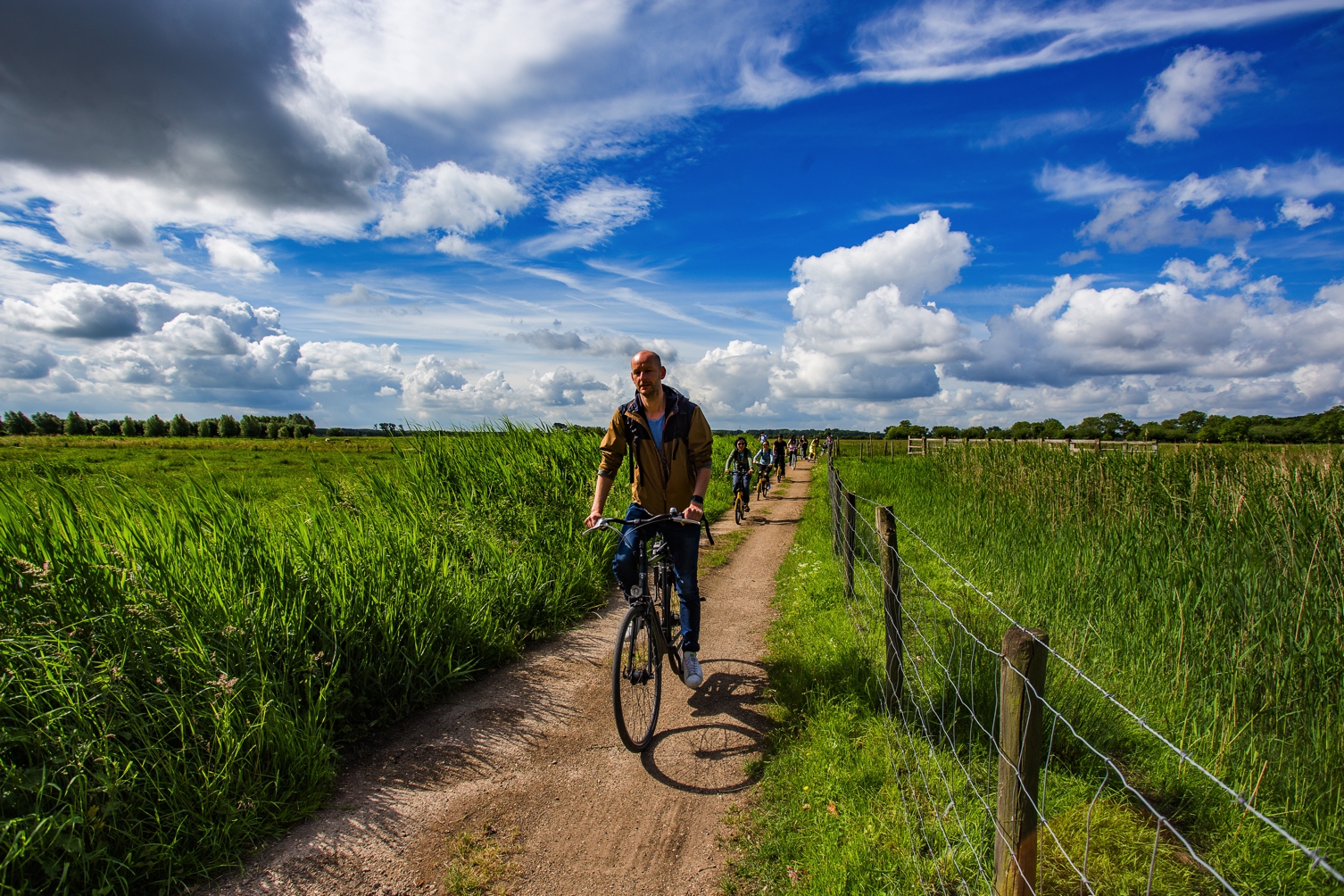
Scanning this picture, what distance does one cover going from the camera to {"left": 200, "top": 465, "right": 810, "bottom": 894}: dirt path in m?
2.83

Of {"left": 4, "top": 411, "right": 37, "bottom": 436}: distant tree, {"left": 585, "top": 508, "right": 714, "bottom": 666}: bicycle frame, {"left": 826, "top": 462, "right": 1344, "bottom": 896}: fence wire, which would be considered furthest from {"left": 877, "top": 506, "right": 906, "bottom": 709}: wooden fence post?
{"left": 4, "top": 411, "right": 37, "bottom": 436}: distant tree

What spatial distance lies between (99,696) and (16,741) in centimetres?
29

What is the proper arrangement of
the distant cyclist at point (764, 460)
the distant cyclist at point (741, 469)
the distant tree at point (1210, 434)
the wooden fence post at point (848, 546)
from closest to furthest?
the wooden fence post at point (848, 546), the distant tree at point (1210, 434), the distant cyclist at point (741, 469), the distant cyclist at point (764, 460)

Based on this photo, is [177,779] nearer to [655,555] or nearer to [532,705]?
[532,705]

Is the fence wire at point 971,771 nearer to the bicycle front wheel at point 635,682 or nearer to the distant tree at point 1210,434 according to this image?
the bicycle front wheel at point 635,682

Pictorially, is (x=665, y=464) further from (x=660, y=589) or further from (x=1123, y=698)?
(x=1123, y=698)

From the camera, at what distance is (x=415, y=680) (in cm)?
445

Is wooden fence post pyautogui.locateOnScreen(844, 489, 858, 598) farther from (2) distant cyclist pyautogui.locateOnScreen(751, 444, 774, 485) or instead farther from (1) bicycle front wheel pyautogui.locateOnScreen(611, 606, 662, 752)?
(2) distant cyclist pyautogui.locateOnScreen(751, 444, 774, 485)

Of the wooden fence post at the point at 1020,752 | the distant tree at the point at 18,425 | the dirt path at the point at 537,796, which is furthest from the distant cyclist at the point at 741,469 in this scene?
the distant tree at the point at 18,425

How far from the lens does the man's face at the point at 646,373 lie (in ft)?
13.5

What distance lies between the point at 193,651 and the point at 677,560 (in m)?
2.72

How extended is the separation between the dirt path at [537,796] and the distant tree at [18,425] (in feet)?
252

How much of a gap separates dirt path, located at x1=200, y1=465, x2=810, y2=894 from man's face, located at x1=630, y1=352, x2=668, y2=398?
2.23 meters

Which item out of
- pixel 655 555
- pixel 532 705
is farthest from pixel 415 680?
pixel 655 555
